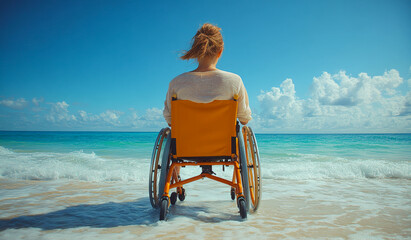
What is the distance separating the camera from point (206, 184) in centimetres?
405

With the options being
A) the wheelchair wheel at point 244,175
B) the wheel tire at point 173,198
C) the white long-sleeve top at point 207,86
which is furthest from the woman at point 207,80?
the wheel tire at point 173,198

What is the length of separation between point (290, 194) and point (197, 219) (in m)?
1.72

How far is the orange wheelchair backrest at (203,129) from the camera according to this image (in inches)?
77.9

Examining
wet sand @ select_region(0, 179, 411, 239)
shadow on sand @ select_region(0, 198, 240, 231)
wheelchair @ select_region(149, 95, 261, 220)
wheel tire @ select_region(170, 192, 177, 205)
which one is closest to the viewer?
wet sand @ select_region(0, 179, 411, 239)

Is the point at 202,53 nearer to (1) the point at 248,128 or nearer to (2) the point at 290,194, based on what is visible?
(1) the point at 248,128

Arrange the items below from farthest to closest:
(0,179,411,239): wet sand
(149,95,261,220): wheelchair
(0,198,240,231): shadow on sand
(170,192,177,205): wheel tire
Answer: (170,192,177,205): wheel tire, (0,198,240,231): shadow on sand, (149,95,261,220): wheelchair, (0,179,411,239): wet sand

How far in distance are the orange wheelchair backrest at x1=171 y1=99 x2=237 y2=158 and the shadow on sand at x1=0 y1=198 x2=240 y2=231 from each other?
2.34 feet

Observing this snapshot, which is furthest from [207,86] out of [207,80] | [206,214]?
[206,214]

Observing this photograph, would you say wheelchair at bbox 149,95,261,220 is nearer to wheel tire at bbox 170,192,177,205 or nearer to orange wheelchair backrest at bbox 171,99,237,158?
orange wheelchair backrest at bbox 171,99,237,158

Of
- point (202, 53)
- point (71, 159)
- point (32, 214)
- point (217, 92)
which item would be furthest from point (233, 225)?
point (71, 159)

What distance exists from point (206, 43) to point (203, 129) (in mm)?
775

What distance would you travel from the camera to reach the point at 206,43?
81.9 inches

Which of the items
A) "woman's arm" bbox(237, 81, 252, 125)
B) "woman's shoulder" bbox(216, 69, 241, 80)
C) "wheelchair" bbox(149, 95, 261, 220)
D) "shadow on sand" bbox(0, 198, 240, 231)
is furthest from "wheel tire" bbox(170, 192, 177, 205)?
"woman's shoulder" bbox(216, 69, 241, 80)

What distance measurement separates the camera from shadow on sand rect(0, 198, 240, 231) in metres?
2.08
